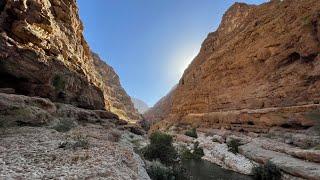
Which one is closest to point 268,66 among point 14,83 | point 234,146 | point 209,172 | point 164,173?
point 234,146

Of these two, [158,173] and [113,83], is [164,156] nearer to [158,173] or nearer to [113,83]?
[158,173]

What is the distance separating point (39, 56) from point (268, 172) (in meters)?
21.9

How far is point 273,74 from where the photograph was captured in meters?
40.3

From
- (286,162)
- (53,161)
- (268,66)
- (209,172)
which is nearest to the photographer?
(53,161)

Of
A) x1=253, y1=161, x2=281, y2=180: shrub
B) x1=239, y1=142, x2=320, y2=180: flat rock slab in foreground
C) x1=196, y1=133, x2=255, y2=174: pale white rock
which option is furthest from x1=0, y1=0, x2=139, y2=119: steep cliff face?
x1=253, y1=161, x2=281, y2=180: shrub

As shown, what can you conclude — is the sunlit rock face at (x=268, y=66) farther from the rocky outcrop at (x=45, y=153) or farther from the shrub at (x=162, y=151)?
the rocky outcrop at (x=45, y=153)

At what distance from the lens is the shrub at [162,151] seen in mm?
20547

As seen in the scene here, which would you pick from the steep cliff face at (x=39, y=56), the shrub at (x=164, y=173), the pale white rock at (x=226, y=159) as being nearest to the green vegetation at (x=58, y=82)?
the steep cliff face at (x=39, y=56)

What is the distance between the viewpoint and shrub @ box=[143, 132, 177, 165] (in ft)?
67.4

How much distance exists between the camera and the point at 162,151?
69.4 ft

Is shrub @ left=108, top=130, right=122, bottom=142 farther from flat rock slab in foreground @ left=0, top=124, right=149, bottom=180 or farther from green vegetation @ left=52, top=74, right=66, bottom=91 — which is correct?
green vegetation @ left=52, top=74, right=66, bottom=91

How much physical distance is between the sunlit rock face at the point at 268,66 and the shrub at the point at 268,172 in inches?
494

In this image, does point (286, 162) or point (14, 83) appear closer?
point (286, 162)

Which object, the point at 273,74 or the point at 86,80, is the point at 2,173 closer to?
the point at 86,80
